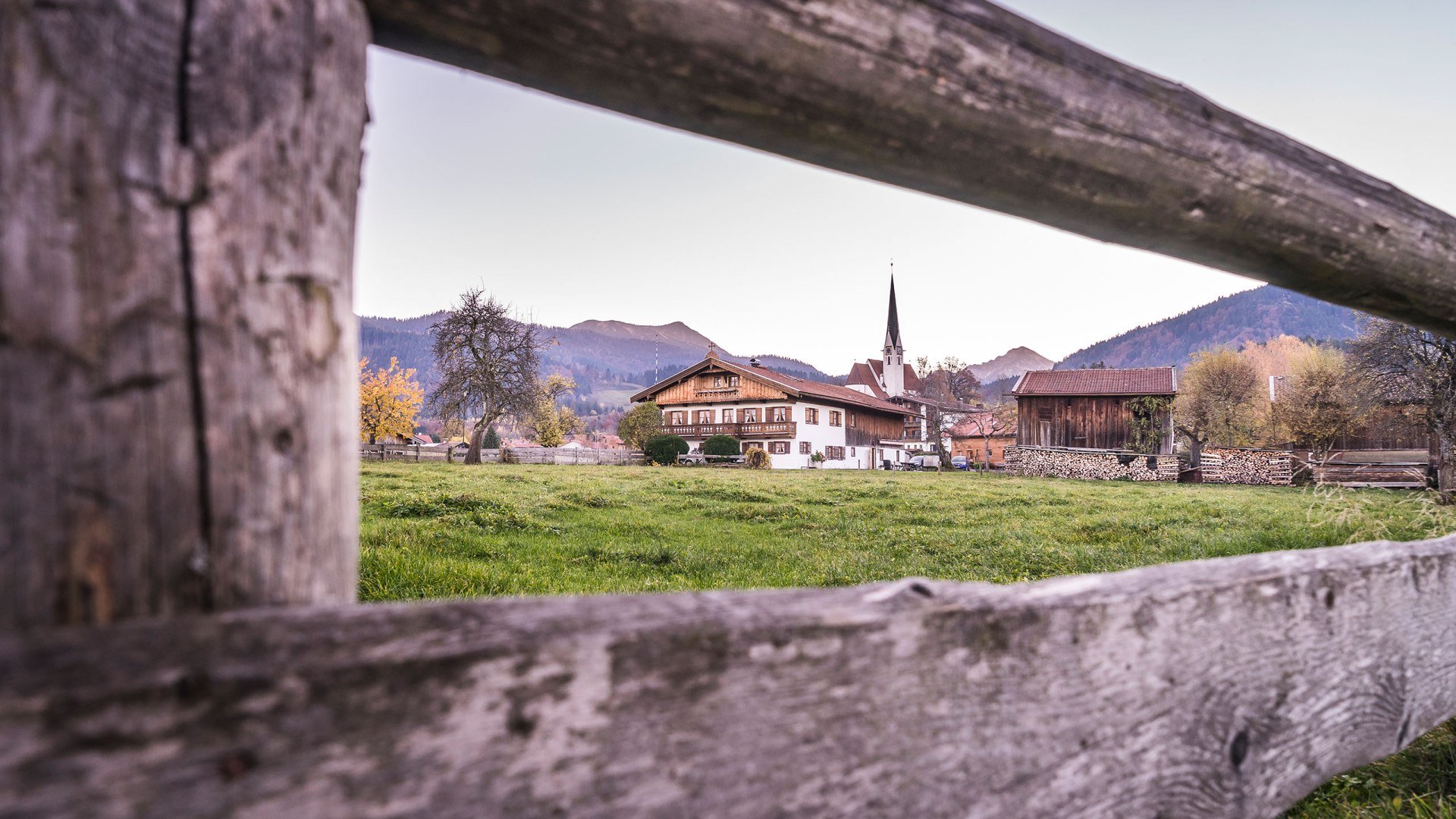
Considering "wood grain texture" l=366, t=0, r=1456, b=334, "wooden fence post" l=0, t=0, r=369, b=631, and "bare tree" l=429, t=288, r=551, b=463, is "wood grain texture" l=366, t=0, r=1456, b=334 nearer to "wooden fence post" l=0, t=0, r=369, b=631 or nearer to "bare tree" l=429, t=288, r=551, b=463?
"wooden fence post" l=0, t=0, r=369, b=631

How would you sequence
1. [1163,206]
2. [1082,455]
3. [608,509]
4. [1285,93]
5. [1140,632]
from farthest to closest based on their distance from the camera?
[1082,455] < [608,509] < [1285,93] < [1163,206] < [1140,632]

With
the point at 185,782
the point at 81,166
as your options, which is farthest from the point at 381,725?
the point at 81,166

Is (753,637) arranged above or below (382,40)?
below

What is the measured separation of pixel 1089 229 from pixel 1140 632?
2.44 feet

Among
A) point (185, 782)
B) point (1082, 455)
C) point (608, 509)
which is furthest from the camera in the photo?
point (1082, 455)

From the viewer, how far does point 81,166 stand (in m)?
0.56

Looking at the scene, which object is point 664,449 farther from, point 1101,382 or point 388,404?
point 1101,382

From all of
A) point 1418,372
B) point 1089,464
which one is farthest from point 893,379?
point 1418,372

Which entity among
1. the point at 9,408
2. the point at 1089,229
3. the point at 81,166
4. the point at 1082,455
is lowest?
the point at 1082,455

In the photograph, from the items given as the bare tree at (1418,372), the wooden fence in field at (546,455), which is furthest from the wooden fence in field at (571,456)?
the bare tree at (1418,372)

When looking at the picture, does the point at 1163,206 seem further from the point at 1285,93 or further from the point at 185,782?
the point at 1285,93

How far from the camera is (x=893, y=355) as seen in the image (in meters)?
75.8

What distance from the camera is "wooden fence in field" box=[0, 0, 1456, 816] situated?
54cm

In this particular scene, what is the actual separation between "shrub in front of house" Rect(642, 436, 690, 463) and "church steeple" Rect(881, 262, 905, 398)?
1679 inches
